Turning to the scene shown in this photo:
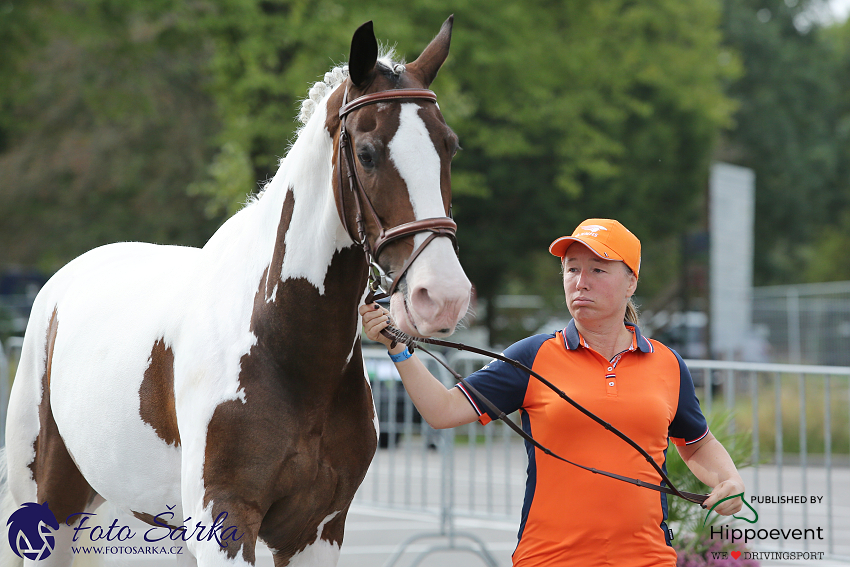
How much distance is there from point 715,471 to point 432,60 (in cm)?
169

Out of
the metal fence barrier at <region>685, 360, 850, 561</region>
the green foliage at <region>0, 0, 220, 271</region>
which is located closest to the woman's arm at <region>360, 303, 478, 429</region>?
the metal fence barrier at <region>685, 360, 850, 561</region>

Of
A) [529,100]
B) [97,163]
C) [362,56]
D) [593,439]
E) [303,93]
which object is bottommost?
[593,439]

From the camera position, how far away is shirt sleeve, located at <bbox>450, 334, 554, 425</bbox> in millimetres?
2954

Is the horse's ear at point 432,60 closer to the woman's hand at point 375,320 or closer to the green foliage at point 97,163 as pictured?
the woman's hand at point 375,320

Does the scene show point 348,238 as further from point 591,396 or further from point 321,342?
point 591,396

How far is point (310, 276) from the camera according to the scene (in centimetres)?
272

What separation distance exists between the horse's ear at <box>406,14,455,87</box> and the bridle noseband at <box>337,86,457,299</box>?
0.16m

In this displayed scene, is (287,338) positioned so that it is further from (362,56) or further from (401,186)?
(362,56)

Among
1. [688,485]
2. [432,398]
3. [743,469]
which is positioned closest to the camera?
[432,398]

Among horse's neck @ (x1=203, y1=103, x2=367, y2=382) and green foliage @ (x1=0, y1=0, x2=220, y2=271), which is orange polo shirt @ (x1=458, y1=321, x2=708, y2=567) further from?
green foliage @ (x1=0, y1=0, x2=220, y2=271)

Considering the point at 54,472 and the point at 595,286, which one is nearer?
the point at 595,286

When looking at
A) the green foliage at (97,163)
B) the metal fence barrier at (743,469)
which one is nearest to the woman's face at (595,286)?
the metal fence barrier at (743,469)

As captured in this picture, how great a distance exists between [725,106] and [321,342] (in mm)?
18760

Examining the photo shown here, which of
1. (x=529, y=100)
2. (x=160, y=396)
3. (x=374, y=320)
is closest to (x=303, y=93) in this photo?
(x=529, y=100)
